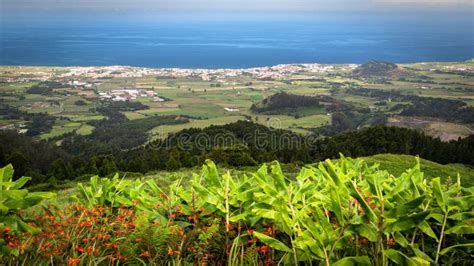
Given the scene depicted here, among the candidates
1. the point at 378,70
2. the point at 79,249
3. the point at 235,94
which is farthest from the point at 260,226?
the point at 378,70

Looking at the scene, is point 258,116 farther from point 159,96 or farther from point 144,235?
point 144,235

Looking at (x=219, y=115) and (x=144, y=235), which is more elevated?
(x=144, y=235)

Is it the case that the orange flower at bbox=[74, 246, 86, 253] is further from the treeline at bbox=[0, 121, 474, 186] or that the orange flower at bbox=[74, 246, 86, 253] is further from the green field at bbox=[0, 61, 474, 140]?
the green field at bbox=[0, 61, 474, 140]

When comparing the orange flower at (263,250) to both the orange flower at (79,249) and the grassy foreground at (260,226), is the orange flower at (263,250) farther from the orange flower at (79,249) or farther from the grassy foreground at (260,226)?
the orange flower at (79,249)

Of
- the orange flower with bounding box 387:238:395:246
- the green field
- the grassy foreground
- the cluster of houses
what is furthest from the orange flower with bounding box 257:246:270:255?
the cluster of houses

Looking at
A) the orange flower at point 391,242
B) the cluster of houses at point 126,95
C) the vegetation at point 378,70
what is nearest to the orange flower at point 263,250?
the orange flower at point 391,242

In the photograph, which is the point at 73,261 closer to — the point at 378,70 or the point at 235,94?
the point at 235,94

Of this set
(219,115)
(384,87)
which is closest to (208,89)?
(219,115)
